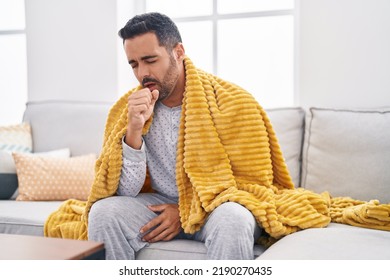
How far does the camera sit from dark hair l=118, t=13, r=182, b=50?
1.58 meters

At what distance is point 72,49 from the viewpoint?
2.73m

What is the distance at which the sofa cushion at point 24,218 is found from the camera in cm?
176

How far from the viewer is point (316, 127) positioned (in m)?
2.01

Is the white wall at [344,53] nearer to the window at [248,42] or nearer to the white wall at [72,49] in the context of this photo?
the window at [248,42]

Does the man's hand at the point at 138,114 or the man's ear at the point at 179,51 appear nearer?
the man's hand at the point at 138,114

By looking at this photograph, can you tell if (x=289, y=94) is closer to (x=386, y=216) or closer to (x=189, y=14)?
(x=189, y=14)

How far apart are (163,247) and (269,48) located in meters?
1.49

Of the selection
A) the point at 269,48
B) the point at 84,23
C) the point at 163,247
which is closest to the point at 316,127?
the point at 269,48

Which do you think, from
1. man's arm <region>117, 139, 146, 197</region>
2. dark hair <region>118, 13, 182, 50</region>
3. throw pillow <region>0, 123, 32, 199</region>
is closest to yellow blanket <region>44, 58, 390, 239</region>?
man's arm <region>117, 139, 146, 197</region>

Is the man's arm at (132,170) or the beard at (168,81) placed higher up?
the beard at (168,81)

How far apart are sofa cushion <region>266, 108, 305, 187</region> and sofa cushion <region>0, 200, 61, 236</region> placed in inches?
40.0

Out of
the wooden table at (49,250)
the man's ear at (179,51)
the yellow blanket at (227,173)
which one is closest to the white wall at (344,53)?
the yellow blanket at (227,173)

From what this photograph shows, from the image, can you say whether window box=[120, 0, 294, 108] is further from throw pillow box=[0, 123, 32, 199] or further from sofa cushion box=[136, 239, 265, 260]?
sofa cushion box=[136, 239, 265, 260]

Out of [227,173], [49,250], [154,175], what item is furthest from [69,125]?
[49,250]
